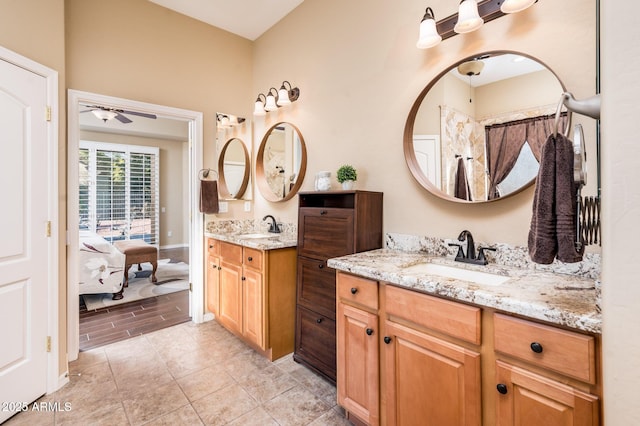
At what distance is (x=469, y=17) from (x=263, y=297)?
2.26 meters

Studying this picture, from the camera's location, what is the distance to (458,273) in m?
1.68

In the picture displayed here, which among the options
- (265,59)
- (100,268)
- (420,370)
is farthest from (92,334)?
(265,59)

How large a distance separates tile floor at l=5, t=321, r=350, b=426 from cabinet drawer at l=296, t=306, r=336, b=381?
0.36 ft

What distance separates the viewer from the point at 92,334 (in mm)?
2961

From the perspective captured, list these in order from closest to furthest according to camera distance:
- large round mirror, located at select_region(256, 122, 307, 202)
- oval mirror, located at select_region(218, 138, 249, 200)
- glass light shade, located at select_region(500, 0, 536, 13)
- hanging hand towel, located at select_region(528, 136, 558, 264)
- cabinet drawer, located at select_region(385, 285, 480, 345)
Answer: hanging hand towel, located at select_region(528, 136, 558, 264), cabinet drawer, located at select_region(385, 285, 480, 345), glass light shade, located at select_region(500, 0, 536, 13), large round mirror, located at select_region(256, 122, 307, 202), oval mirror, located at select_region(218, 138, 249, 200)

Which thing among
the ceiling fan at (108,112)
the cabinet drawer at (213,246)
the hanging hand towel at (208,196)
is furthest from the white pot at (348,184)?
the ceiling fan at (108,112)

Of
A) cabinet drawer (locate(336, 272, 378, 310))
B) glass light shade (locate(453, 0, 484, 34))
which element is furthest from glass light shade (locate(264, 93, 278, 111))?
cabinet drawer (locate(336, 272, 378, 310))

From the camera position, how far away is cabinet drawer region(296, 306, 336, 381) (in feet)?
7.06

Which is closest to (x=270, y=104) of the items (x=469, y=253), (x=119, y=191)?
(x=469, y=253)

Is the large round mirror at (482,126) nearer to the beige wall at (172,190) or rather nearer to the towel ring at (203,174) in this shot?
the towel ring at (203,174)

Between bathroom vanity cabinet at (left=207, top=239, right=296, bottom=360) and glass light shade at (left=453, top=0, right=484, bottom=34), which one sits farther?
bathroom vanity cabinet at (left=207, top=239, right=296, bottom=360)

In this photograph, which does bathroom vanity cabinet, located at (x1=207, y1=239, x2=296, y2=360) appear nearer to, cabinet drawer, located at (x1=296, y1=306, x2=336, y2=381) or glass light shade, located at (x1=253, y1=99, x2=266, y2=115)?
cabinet drawer, located at (x1=296, y1=306, x2=336, y2=381)

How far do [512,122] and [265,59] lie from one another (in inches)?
108

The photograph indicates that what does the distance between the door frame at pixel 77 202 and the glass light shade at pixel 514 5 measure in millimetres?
2787
